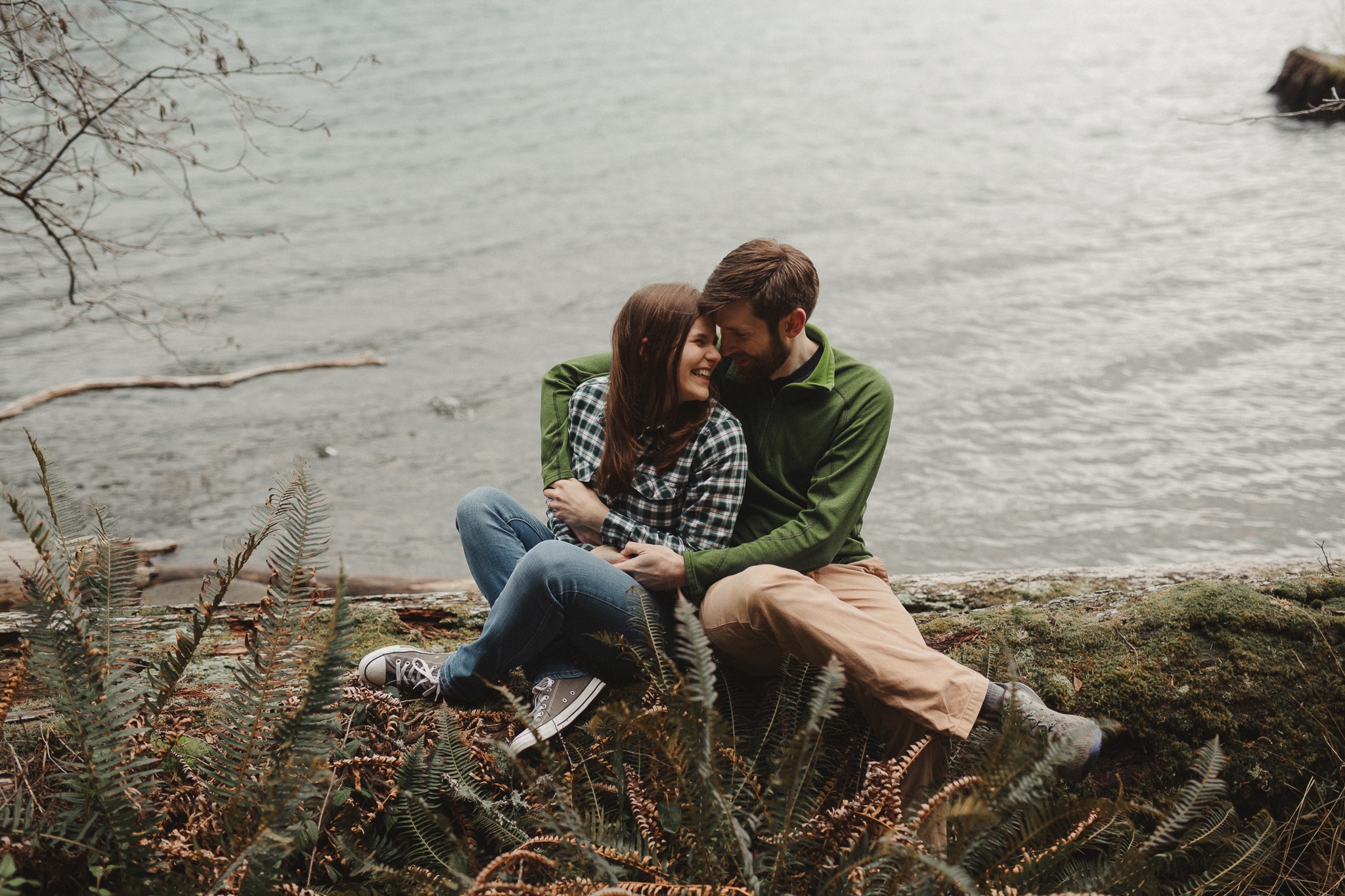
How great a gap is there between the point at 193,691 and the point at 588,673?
114 centimetres

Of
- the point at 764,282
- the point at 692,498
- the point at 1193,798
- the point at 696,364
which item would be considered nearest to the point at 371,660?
the point at 692,498

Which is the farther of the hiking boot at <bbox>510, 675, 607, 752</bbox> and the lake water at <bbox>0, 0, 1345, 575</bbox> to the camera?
the lake water at <bbox>0, 0, 1345, 575</bbox>

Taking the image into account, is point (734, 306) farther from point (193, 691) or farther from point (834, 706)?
point (193, 691)

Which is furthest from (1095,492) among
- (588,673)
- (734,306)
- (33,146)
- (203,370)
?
(203,370)

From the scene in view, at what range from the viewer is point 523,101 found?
17.1 meters

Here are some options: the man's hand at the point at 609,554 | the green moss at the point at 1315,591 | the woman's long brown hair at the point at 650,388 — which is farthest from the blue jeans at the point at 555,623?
the green moss at the point at 1315,591

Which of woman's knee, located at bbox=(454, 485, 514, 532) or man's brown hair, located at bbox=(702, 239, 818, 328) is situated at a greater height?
man's brown hair, located at bbox=(702, 239, 818, 328)

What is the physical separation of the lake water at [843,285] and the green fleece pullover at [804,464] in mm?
1928

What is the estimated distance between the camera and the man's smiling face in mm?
3057

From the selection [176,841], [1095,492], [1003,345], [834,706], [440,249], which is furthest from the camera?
[440,249]

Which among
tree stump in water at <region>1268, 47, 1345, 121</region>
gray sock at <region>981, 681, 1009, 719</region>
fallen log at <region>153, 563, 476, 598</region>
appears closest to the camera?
gray sock at <region>981, 681, 1009, 719</region>

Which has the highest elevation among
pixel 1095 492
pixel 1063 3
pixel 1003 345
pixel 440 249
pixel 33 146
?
pixel 1063 3

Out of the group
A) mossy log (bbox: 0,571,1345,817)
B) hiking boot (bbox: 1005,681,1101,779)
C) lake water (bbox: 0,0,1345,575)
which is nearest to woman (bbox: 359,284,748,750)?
mossy log (bbox: 0,571,1345,817)

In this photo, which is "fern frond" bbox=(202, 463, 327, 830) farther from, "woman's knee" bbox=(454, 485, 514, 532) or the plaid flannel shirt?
the plaid flannel shirt
